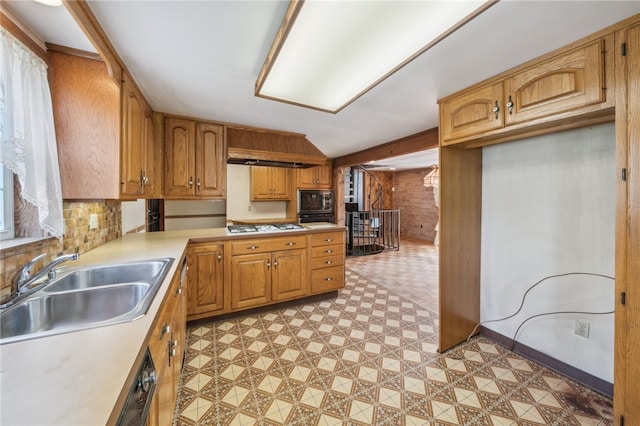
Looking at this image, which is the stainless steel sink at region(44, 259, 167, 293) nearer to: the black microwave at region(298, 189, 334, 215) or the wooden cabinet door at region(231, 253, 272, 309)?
the wooden cabinet door at region(231, 253, 272, 309)

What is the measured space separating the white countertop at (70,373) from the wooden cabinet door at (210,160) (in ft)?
6.53

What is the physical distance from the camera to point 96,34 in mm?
1239

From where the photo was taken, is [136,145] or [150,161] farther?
[150,161]

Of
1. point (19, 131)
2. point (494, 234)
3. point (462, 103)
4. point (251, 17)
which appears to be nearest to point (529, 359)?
point (494, 234)

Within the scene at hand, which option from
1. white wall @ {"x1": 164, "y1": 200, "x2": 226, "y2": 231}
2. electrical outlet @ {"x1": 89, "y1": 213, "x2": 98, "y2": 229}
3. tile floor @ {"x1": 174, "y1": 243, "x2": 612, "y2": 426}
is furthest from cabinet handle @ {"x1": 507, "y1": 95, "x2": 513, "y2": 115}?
white wall @ {"x1": 164, "y1": 200, "x2": 226, "y2": 231}

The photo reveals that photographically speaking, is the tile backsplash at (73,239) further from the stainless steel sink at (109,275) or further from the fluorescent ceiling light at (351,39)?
the fluorescent ceiling light at (351,39)

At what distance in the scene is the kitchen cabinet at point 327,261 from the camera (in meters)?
3.10

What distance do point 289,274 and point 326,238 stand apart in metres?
0.63

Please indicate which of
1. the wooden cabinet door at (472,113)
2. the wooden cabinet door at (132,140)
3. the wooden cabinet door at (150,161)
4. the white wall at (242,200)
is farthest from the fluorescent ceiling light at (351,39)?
the white wall at (242,200)

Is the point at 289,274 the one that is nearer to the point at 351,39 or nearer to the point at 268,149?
the point at 268,149

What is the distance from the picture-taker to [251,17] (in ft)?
3.88

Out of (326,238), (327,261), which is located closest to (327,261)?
(327,261)

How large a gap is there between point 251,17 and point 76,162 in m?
1.30

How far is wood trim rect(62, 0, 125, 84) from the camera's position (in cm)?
107
